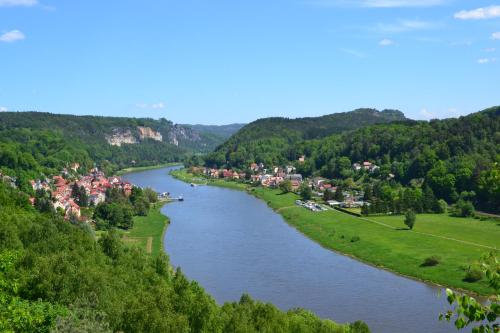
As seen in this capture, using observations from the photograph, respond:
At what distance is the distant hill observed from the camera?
134 meters

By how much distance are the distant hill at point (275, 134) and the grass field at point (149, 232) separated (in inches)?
2653

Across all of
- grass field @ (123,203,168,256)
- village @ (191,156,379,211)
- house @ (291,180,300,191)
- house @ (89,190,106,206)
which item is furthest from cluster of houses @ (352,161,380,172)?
house @ (89,190,106,206)

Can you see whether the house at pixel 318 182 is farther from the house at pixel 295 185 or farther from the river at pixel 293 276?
the river at pixel 293 276

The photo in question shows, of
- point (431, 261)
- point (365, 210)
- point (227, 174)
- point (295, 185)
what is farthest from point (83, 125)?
point (431, 261)

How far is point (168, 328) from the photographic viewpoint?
52.2 feet

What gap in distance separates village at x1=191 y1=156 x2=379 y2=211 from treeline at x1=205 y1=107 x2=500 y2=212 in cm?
221

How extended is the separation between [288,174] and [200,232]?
57.4 m

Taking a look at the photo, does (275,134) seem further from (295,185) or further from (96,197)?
(96,197)

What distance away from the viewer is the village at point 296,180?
68.1 meters

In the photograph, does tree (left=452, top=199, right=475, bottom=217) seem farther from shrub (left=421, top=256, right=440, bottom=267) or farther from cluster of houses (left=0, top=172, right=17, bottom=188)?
cluster of houses (left=0, top=172, right=17, bottom=188)


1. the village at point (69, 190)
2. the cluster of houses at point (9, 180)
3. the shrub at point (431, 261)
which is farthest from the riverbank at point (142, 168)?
the shrub at point (431, 261)

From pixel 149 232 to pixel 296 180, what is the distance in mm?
47820

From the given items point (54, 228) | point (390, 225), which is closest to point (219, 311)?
point (54, 228)

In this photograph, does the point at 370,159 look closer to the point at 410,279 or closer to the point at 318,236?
the point at 318,236
